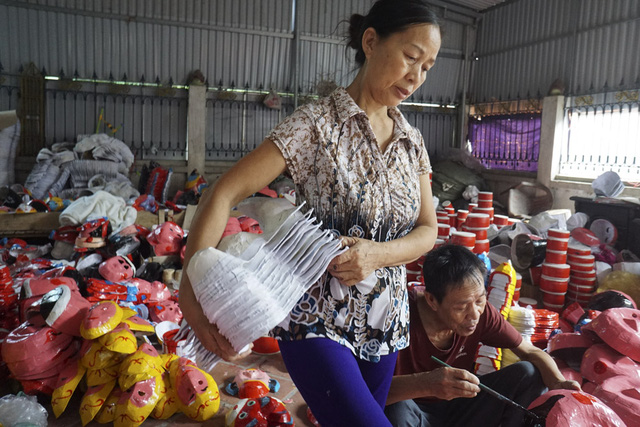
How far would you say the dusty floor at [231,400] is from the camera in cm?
226

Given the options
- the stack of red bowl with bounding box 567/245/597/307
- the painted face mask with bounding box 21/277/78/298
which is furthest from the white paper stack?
the stack of red bowl with bounding box 567/245/597/307

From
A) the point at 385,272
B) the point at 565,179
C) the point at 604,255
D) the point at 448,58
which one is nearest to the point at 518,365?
the point at 385,272

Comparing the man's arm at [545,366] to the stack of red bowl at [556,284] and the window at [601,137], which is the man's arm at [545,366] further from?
the window at [601,137]

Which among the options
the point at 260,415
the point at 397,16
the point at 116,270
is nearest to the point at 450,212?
the point at 116,270

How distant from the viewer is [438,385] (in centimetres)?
144

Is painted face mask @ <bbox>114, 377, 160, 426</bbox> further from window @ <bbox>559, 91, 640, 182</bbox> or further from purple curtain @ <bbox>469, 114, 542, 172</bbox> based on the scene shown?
purple curtain @ <bbox>469, 114, 542, 172</bbox>

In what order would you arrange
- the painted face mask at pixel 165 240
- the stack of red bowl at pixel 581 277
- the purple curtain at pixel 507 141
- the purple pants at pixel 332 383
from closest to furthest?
1. the purple pants at pixel 332 383
2. the stack of red bowl at pixel 581 277
3. the painted face mask at pixel 165 240
4. the purple curtain at pixel 507 141

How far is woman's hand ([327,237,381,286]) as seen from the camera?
98cm

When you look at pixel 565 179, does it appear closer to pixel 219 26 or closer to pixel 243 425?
pixel 219 26

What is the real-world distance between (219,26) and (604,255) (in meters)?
7.21

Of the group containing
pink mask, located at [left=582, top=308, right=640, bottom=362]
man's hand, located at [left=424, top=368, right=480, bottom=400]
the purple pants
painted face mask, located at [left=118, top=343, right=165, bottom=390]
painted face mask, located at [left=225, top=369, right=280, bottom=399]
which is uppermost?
the purple pants

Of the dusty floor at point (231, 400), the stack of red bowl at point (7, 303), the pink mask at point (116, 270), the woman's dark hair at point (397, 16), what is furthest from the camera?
the pink mask at point (116, 270)

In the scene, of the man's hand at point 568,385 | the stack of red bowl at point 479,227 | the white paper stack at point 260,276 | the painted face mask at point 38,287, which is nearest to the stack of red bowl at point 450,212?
the stack of red bowl at point 479,227

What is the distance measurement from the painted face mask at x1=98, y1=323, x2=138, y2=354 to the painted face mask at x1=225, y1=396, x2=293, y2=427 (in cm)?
56
